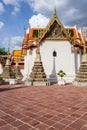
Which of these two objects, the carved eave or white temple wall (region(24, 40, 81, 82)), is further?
white temple wall (region(24, 40, 81, 82))

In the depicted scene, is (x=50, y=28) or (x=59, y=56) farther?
(x=59, y=56)

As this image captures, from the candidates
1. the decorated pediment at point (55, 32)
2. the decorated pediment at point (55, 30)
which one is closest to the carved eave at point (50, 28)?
the decorated pediment at point (55, 30)

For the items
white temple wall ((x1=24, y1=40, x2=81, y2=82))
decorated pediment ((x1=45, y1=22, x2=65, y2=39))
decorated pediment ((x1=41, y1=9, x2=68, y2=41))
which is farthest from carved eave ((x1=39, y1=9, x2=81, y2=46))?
white temple wall ((x1=24, y1=40, x2=81, y2=82))

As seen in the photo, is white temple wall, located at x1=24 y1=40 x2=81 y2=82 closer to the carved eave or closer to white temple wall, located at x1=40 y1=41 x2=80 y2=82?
white temple wall, located at x1=40 y1=41 x2=80 y2=82

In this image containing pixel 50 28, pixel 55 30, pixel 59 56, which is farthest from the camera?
pixel 59 56

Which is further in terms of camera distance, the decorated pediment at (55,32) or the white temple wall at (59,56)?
the white temple wall at (59,56)

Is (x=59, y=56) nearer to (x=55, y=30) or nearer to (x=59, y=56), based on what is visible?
(x=59, y=56)

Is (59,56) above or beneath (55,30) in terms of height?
beneath

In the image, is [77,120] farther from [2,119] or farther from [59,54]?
[59,54]

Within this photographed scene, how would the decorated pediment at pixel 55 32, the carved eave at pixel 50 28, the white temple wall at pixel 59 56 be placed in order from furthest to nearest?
the white temple wall at pixel 59 56
the decorated pediment at pixel 55 32
the carved eave at pixel 50 28

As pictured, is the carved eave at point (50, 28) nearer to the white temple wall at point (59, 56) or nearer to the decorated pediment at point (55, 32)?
the decorated pediment at point (55, 32)

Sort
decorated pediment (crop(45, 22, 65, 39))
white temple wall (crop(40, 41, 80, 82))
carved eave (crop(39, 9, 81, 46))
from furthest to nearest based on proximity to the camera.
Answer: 1. white temple wall (crop(40, 41, 80, 82))
2. decorated pediment (crop(45, 22, 65, 39))
3. carved eave (crop(39, 9, 81, 46))

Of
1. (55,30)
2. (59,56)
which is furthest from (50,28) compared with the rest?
(59,56)

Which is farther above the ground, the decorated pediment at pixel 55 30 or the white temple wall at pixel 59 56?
the decorated pediment at pixel 55 30
